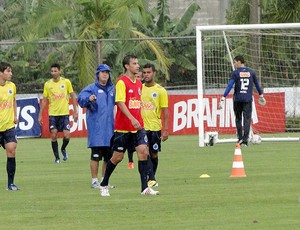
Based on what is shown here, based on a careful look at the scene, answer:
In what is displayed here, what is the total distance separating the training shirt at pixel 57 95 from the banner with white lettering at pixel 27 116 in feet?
30.1

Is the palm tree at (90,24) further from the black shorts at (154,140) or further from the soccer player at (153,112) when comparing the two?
the black shorts at (154,140)

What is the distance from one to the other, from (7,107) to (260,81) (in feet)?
53.8

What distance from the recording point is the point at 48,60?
45.0m

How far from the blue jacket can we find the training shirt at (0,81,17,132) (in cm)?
126

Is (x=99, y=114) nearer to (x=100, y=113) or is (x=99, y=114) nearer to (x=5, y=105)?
(x=100, y=113)

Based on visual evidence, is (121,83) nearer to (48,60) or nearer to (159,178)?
(159,178)

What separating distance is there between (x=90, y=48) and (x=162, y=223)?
66.9 feet

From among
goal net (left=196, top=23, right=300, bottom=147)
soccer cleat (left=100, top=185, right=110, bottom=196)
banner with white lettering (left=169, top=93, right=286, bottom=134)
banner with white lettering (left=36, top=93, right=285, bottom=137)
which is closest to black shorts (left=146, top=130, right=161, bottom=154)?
soccer cleat (left=100, top=185, right=110, bottom=196)

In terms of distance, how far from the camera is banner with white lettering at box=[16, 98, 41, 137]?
32.9m

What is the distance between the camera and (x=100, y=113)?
15.9m

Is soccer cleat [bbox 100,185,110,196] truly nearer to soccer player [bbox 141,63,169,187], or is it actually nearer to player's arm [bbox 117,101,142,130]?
player's arm [bbox 117,101,142,130]

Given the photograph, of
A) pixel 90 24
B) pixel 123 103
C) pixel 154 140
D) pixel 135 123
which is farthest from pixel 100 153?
pixel 90 24

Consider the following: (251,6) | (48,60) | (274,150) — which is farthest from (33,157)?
(48,60)

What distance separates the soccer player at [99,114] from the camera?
15797 mm
